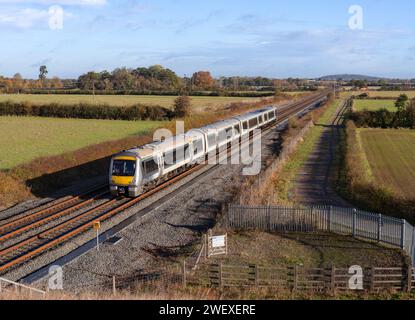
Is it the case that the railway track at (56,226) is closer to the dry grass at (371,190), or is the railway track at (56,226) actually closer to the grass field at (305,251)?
the grass field at (305,251)

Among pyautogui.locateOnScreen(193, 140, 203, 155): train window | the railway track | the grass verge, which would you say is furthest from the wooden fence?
pyautogui.locateOnScreen(193, 140, 203, 155): train window

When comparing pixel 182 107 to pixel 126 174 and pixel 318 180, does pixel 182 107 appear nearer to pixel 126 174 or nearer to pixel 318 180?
pixel 318 180

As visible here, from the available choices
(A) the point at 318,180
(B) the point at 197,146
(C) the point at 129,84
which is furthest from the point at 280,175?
(C) the point at 129,84

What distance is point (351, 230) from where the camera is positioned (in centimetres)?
1928

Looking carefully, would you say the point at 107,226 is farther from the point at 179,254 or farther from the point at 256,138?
the point at 256,138

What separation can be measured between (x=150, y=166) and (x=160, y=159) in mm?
1355

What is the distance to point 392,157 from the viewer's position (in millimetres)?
40000

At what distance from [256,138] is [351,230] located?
2965 centimetres

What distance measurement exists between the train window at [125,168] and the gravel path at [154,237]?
5.48ft

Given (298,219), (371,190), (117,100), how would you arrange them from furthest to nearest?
(117,100), (371,190), (298,219)

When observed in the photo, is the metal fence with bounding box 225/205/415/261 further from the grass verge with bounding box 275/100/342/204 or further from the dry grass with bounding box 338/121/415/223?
the grass verge with bounding box 275/100/342/204

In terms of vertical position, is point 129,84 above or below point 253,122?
above

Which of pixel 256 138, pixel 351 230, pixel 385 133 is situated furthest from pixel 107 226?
pixel 385 133
